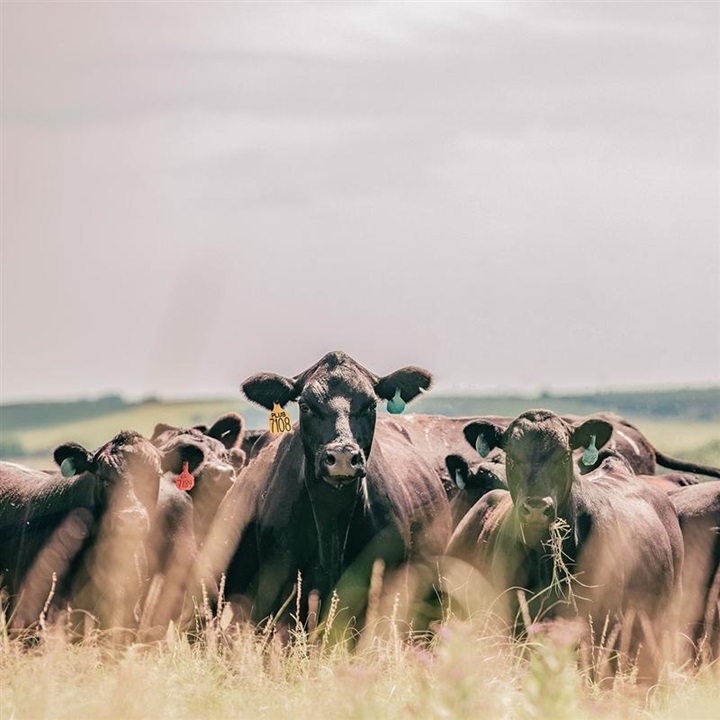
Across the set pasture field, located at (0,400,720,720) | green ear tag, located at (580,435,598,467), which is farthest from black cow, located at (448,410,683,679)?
pasture field, located at (0,400,720,720)

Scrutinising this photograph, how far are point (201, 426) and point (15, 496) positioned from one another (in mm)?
4417

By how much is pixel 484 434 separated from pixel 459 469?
2403 millimetres

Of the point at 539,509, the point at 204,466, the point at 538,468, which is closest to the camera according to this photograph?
the point at 539,509

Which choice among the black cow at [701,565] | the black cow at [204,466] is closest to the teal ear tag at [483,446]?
the black cow at [701,565]

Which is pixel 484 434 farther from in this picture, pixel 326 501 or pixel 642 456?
pixel 642 456

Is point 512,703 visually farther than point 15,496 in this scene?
No

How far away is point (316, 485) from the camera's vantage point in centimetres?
1216

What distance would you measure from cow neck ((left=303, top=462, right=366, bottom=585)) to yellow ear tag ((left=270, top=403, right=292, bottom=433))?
75 cm

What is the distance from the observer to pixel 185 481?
47.2 ft

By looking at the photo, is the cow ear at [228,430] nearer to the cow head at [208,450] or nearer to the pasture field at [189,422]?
the cow head at [208,450]

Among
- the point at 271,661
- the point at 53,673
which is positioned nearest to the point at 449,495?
the point at 271,661

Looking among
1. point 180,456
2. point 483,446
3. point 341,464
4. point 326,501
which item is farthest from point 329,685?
point 180,456

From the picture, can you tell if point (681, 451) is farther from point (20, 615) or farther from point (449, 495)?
point (20, 615)

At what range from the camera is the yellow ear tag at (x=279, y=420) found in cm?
1290
